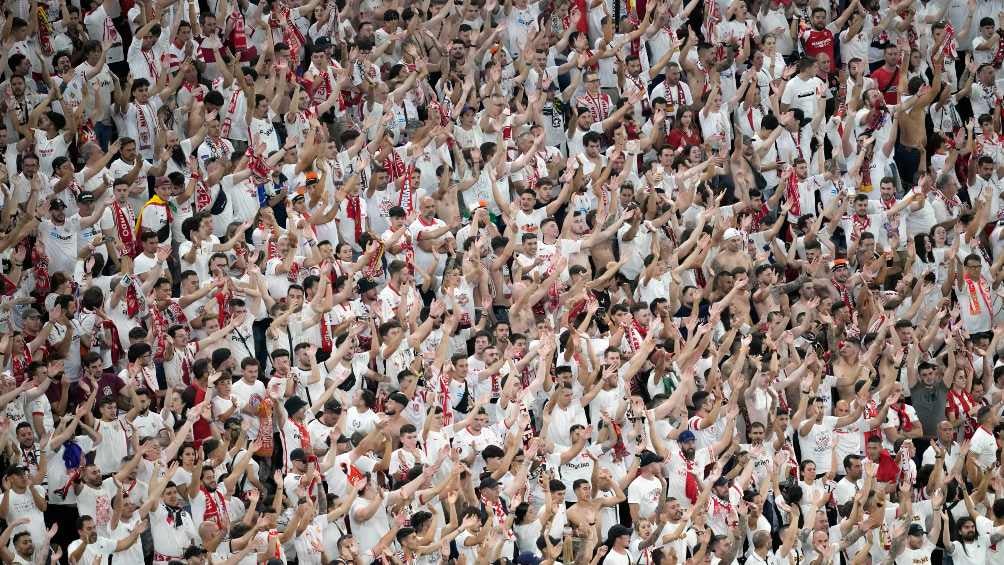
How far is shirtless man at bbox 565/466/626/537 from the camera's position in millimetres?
18406

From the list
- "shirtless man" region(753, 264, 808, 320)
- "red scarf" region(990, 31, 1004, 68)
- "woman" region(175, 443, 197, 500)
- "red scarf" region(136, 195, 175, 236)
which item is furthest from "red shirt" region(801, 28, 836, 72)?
"woman" region(175, 443, 197, 500)

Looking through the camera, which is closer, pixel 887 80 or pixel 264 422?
pixel 264 422

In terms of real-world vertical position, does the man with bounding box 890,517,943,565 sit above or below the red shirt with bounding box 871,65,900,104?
below

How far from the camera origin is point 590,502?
18484 millimetres

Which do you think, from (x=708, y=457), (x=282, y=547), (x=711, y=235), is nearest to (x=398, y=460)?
(x=282, y=547)

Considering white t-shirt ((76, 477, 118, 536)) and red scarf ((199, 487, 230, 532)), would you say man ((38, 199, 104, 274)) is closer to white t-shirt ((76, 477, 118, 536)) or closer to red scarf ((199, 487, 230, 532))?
white t-shirt ((76, 477, 118, 536))

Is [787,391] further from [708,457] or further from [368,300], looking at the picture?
[368,300]

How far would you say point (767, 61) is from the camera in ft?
76.7

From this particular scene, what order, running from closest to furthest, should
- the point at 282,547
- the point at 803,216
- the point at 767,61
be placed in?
the point at 282,547, the point at 803,216, the point at 767,61

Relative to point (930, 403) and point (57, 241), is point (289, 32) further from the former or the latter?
point (930, 403)

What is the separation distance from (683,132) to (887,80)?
8.44ft

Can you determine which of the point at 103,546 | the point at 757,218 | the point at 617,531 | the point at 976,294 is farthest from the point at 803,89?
the point at 103,546

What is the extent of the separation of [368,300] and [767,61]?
5.80m

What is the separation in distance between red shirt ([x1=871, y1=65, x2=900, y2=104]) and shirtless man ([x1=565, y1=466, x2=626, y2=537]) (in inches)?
269
